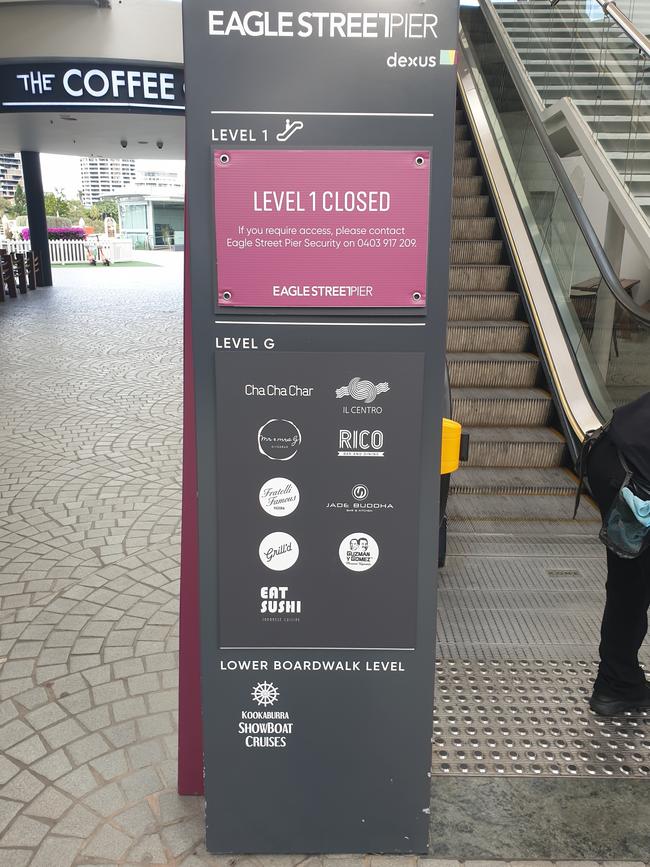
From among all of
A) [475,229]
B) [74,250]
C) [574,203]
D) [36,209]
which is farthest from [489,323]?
[74,250]

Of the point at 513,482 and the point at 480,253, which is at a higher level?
the point at 480,253

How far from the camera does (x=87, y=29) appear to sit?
9.98m

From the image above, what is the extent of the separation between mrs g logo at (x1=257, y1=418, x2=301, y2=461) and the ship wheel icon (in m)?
0.66

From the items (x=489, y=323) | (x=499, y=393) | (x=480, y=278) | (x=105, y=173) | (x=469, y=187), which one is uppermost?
(x=105, y=173)

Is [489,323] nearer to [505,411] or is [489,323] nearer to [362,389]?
[505,411]

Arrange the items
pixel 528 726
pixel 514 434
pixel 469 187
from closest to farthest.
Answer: pixel 528 726 → pixel 514 434 → pixel 469 187

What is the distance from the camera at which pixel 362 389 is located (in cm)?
190

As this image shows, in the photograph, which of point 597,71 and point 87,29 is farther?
point 87,29

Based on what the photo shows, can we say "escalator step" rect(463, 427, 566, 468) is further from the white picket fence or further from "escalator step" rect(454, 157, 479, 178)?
the white picket fence

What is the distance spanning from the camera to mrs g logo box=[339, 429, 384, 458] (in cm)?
193

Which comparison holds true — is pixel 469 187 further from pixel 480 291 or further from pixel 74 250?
pixel 74 250

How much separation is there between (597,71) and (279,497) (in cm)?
658

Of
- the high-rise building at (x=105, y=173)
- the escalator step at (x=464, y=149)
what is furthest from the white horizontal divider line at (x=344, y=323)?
the high-rise building at (x=105, y=173)

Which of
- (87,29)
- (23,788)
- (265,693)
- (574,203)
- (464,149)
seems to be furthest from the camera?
(87,29)
